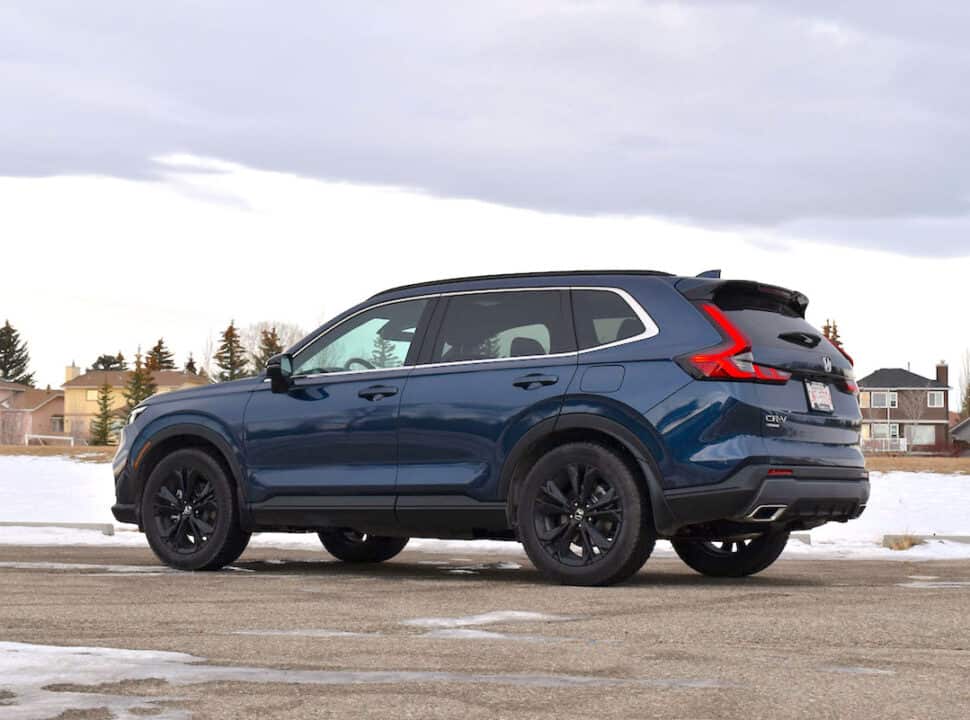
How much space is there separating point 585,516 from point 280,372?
2.49m

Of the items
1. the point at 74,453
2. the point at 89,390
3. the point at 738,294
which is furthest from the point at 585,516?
the point at 89,390

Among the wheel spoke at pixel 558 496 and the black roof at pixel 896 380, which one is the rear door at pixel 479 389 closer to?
the wheel spoke at pixel 558 496

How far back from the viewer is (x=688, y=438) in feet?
27.6

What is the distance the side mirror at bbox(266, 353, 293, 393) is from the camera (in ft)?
32.5

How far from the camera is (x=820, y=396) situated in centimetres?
901

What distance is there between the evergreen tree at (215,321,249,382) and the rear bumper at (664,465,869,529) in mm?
105515

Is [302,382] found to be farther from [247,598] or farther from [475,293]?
[247,598]

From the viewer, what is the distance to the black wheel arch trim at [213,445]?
10070 millimetres

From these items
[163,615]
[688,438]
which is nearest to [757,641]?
[688,438]

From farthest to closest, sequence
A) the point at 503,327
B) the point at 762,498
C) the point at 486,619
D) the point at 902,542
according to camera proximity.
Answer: the point at 902,542
the point at 503,327
the point at 762,498
the point at 486,619

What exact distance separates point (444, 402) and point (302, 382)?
1218mm

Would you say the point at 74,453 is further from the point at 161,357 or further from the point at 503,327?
the point at 161,357

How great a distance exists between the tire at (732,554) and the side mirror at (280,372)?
2871 millimetres

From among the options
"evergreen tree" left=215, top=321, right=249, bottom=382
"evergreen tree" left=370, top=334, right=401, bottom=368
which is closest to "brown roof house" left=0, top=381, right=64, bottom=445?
"evergreen tree" left=215, top=321, right=249, bottom=382
